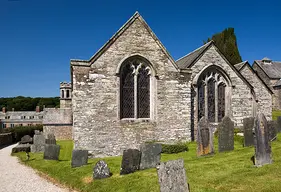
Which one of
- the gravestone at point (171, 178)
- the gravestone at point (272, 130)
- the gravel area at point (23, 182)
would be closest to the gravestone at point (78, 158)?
the gravel area at point (23, 182)

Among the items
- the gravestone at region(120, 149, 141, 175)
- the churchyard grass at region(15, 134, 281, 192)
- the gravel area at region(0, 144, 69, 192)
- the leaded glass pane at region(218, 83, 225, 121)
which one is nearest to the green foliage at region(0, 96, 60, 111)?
the gravel area at region(0, 144, 69, 192)

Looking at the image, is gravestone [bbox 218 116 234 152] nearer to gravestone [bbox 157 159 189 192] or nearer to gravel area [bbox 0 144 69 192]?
gravestone [bbox 157 159 189 192]

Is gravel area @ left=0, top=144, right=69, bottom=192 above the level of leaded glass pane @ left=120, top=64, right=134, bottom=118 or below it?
below

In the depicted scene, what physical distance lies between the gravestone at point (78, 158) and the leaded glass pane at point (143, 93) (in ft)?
17.9

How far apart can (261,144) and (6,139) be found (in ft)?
117

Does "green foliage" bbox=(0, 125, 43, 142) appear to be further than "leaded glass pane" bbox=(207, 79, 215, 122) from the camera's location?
Yes

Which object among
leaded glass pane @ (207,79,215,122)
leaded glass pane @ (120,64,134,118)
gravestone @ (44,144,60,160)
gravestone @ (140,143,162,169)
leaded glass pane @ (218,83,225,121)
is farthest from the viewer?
leaded glass pane @ (218,83,225,121)

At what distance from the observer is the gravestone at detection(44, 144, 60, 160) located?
55.4 feet

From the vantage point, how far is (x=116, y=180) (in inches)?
404

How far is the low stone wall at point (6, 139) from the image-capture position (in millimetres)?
34019

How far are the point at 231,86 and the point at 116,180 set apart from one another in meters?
14.3

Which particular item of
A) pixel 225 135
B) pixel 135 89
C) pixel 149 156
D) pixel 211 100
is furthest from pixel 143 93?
pixel 149 156

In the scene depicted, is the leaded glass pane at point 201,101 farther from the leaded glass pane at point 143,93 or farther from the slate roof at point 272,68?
the slate roof at point 272,68

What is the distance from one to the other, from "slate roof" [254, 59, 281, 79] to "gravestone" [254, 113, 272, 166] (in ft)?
142
